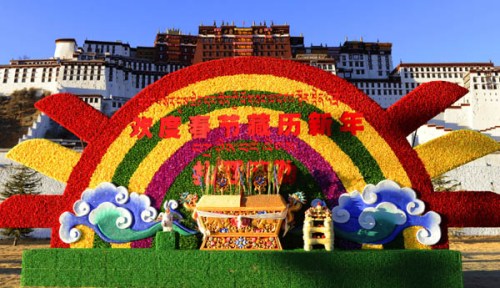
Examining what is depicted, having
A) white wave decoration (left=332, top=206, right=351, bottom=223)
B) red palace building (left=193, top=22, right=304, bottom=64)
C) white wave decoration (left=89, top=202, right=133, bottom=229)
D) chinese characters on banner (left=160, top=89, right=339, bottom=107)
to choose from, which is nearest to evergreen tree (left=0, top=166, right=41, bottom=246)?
white wave decoration (left=89, top=202, right=133, bottom=229)

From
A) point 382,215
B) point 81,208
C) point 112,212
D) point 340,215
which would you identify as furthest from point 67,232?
point 382,215

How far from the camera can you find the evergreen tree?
16.7 meters

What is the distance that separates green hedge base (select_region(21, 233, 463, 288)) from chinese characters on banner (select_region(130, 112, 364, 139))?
2147 millimetres

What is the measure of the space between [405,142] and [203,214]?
11.6 feet

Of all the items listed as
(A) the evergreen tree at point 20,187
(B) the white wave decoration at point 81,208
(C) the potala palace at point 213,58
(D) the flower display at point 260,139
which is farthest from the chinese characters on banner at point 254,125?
(C) the potala palace at point 213,58

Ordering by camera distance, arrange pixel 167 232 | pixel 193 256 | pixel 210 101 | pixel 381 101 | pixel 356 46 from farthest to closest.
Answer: pixel 356 46 < pixel 381 101 < pixel 210 101 < pixel 167 232 < pixel 193 256

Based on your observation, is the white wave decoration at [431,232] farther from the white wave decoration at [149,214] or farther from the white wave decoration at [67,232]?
the white wave decoration at [67,232]

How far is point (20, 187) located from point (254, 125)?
1449 cm

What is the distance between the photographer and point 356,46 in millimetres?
52000

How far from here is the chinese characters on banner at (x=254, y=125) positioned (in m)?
6.73

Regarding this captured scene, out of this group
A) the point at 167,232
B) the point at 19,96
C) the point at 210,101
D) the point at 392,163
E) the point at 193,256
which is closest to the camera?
the point at 193,256

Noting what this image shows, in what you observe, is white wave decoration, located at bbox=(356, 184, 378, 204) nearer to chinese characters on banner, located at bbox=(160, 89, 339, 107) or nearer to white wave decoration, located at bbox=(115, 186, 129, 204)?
chinese characters on banner, located at bbox=(160, 89, 339, 107)

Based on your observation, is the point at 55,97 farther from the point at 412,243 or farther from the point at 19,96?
the point at 19,96

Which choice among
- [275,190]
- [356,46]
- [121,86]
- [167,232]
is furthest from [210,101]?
[356,46]
